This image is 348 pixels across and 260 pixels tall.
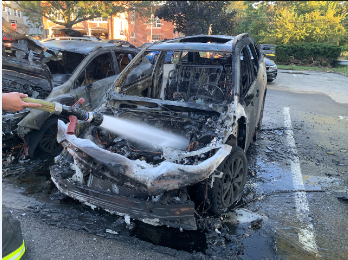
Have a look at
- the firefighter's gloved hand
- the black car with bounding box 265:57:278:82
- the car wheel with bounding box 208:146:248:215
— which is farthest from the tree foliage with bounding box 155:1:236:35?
the firefighter's gloved hand

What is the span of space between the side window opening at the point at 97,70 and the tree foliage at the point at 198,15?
33.8 ft

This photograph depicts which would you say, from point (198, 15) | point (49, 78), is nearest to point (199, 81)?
point (49, 78)

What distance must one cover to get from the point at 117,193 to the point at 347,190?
3.26m

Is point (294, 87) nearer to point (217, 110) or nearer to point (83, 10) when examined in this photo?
point (217, 110)

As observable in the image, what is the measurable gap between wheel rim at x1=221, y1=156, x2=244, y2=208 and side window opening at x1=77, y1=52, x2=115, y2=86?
3452 mm

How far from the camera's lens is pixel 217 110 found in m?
3.66

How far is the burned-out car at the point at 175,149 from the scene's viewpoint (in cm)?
264

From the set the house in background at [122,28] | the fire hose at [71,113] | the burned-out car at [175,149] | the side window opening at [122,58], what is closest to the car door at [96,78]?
the side window opening at [122,58]

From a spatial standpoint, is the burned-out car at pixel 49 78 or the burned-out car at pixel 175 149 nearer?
the burned-out car at pixel 175 149

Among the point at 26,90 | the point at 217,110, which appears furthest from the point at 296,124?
the point at 26,90

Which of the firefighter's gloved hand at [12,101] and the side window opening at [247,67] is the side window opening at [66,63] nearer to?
the side window opening at [247,67]

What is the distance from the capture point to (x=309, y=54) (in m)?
21.8

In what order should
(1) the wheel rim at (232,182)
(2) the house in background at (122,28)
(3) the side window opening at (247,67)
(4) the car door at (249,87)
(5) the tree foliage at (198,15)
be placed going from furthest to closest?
(2) the house in background at (122,28)
(5) the tree foliage at (198,15)
(3) the side window opening at (247,67)
(4) the car door at (249,87)
(1) the wheel rim at (232,182)

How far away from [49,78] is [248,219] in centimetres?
405
